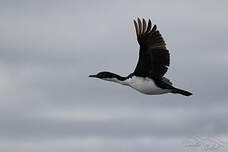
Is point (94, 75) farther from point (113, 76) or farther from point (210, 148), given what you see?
point (210, 148)

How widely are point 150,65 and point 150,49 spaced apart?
67cm

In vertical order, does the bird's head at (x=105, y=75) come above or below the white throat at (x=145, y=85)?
above

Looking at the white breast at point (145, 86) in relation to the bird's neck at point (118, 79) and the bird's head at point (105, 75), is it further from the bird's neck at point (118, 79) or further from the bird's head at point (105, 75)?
the bird's head at point (105, 75)

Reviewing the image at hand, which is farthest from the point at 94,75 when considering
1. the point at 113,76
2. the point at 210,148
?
the point at 210,148

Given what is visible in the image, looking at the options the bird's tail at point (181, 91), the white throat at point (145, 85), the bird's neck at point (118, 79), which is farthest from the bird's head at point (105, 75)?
the bird's tail at point (181, 91)

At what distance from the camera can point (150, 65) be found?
93.5 meters

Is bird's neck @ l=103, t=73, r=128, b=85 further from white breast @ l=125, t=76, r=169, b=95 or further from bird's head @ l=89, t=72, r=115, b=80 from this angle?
white breast @ l=125, t=76, r=169, b=95

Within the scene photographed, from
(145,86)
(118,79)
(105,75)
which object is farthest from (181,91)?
(105,75)

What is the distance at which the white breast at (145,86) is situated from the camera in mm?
93500

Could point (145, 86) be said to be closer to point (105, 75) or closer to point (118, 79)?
point (118, 79)

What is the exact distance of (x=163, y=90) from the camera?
3686 inches

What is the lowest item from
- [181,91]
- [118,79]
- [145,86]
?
[181,91]

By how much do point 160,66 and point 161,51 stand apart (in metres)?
0.64

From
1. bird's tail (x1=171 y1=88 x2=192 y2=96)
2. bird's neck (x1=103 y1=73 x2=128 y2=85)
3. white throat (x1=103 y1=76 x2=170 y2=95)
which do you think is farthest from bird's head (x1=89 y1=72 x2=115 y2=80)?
bird's tail (x1=171 y1=88 x2=192 y2=96)
